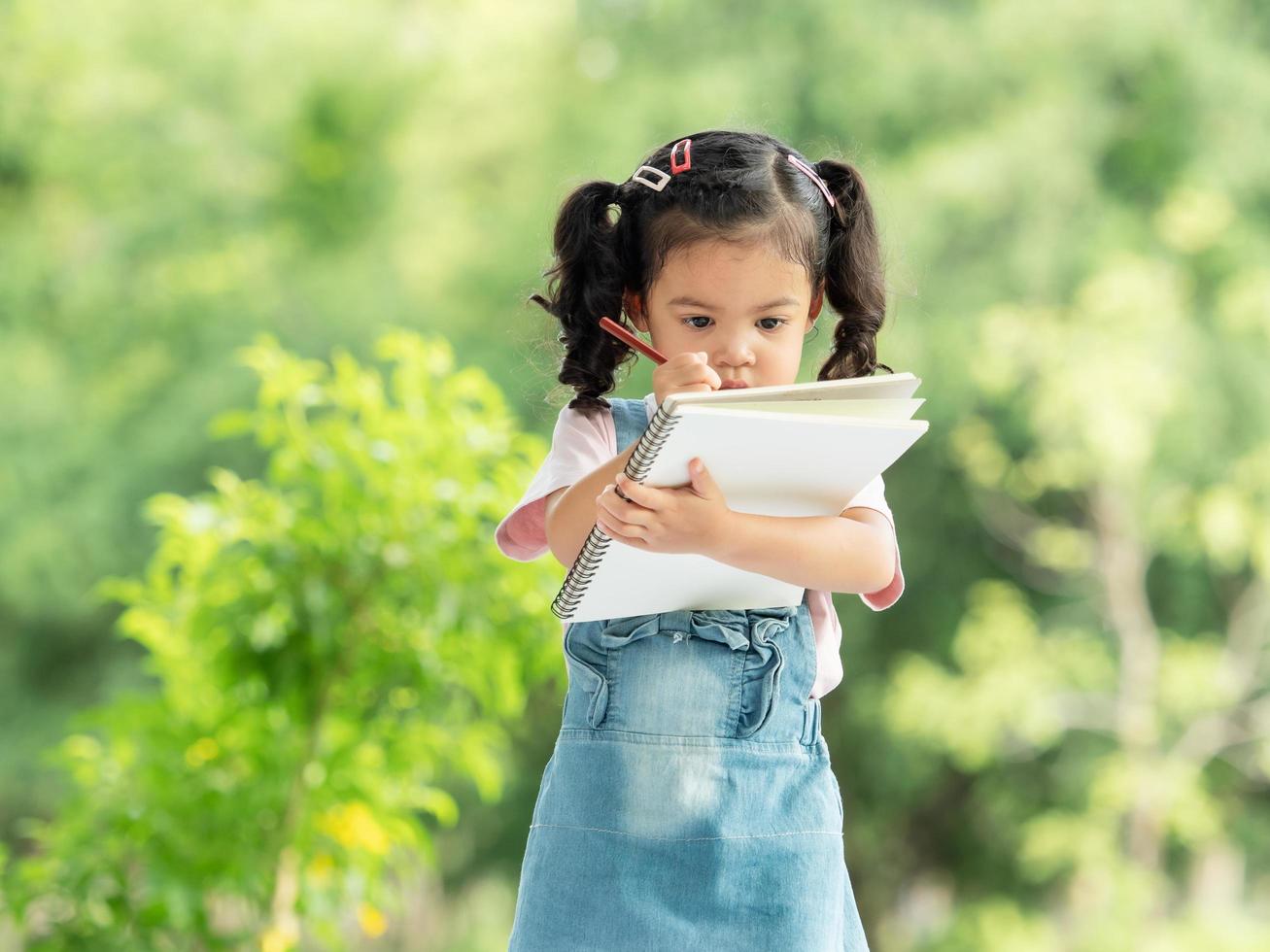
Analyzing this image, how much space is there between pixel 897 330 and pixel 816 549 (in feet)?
8.78

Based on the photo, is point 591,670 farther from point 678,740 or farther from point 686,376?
point 686,376

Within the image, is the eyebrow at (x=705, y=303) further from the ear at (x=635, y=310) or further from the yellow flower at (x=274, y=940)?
the yellow flower at (x=274, y=940)

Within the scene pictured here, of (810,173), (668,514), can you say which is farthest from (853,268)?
(668,514)

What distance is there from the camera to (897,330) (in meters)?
3.51

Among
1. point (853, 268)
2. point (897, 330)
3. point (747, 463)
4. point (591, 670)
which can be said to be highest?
point (897, 330)

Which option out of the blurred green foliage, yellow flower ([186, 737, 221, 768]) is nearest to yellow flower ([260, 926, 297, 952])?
the blurred green foliage

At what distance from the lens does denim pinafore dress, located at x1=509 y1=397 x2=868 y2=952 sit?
0.95 metres

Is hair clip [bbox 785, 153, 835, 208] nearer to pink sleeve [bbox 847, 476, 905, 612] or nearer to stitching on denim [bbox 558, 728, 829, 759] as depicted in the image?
pink sleeve [bbox 847, 476, 905, 612]

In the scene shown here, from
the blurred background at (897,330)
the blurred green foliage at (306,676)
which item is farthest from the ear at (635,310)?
the blurred background at (897,330)

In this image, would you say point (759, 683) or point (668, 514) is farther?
point (759, 683)

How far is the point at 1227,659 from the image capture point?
394 cm

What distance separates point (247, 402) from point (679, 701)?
127 inches

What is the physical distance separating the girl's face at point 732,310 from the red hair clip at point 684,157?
2.6 inches

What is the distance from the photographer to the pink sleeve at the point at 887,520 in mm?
990
